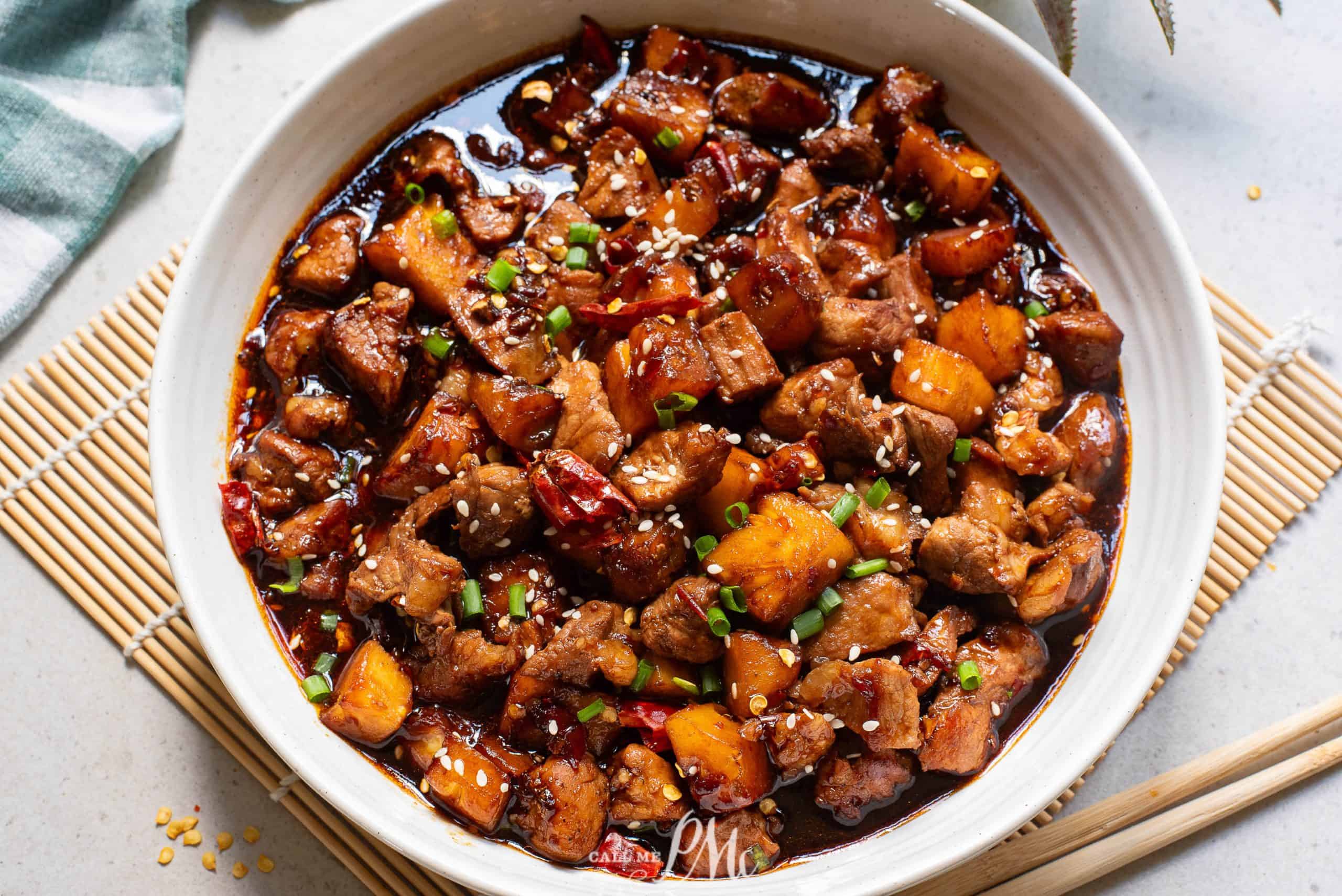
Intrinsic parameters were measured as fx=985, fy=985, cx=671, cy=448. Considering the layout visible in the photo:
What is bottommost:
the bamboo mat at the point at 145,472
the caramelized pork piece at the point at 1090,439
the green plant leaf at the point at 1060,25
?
the bamboo mat at the point at 145,472

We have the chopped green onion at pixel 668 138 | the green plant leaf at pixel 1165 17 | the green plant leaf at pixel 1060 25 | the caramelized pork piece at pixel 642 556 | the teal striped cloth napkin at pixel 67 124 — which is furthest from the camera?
the teal striped cloth napkin at pixel 67 124

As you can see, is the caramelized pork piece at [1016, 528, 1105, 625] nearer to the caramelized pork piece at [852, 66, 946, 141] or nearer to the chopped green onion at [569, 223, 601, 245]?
the caramelized pork piece at [852, 66, 946, 141]

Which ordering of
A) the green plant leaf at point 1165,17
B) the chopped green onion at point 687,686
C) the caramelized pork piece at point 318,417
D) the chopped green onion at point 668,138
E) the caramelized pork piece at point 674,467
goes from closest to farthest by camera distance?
1. the caramelized pork piece at point 674,467
2. the chopped green onion at point 687,686
3. the caramelized pork piece at point 318,417
4. the chopped green onion at point 668,138
5. the green plant leaf at point 1165,17

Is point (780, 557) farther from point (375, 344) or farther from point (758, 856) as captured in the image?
point (375, 344)

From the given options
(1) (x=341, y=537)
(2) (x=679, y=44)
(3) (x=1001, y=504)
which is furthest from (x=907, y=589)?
(2) (x=679, y=44)

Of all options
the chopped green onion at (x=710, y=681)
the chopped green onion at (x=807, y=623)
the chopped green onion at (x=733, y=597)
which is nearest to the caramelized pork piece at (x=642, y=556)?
the chopped green onion at (x=733, y=597)

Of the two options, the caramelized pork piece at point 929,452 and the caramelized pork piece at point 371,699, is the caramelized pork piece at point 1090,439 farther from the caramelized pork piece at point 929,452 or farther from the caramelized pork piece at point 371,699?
the caramelized pork piece at point 371,699

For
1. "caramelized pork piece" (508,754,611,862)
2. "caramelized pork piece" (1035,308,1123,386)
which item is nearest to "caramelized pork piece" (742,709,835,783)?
"caramelized pork piece" (508,754,611,862)
